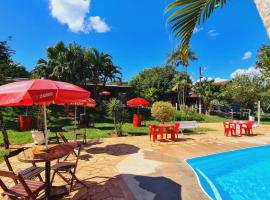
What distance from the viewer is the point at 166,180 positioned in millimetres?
6352

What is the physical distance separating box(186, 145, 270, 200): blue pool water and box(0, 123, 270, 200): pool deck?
1.39 ft

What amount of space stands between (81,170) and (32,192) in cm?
313

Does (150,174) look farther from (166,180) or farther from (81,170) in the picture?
(81,170)

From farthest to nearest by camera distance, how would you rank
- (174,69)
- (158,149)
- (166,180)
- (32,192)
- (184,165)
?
(174,69) < (158,149) < (184,165) < (166,180) < (32,192)

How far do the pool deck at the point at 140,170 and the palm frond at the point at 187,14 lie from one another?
3.93m

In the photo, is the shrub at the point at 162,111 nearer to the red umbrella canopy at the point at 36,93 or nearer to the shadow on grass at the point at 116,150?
the shadow on grass at the point at 116,150

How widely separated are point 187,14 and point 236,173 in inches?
290

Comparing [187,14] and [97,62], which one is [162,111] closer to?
[187,14]

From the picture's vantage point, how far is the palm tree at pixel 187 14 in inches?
92.8

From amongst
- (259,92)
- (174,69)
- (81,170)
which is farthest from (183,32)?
(174,69)

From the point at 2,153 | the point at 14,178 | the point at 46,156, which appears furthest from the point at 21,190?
the point at 2,153

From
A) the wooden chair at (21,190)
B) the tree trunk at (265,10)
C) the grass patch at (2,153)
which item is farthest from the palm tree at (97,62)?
the tree trunk at (265,10)

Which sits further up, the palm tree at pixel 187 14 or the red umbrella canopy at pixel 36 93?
the palm tree at pixel 187 14

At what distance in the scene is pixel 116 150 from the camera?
10.3 meters
